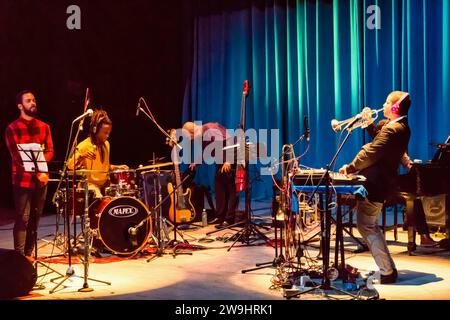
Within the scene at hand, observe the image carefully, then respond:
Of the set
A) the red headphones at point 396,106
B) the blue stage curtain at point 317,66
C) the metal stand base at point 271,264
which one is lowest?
the metal stand base at point 271,264

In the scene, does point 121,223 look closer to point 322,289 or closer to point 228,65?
point 322,289

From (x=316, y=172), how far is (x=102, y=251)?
3.18 meters

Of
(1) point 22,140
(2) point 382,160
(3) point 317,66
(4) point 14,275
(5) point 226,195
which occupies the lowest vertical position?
(4) point 14,275

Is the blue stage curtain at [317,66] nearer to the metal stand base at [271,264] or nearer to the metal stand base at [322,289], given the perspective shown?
the metal stand base at [271,264]

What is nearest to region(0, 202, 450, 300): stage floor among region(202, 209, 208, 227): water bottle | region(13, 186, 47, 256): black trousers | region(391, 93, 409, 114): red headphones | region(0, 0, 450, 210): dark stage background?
region(13, 186, 47, 256): black trousers

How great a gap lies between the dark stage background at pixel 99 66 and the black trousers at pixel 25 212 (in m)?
4.07

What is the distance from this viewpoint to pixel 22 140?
6.51 metres

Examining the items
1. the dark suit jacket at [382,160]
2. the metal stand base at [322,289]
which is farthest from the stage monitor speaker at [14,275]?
the dark suit jacket at [382,160]

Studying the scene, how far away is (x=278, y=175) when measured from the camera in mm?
11648

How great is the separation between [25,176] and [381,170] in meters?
3.76

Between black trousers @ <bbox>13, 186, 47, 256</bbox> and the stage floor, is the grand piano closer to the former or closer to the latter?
the stage floor

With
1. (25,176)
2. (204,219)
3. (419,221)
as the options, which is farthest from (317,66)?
(25,176)

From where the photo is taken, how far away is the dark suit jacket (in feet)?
17.5

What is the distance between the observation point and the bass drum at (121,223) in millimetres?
Answer: 6734
